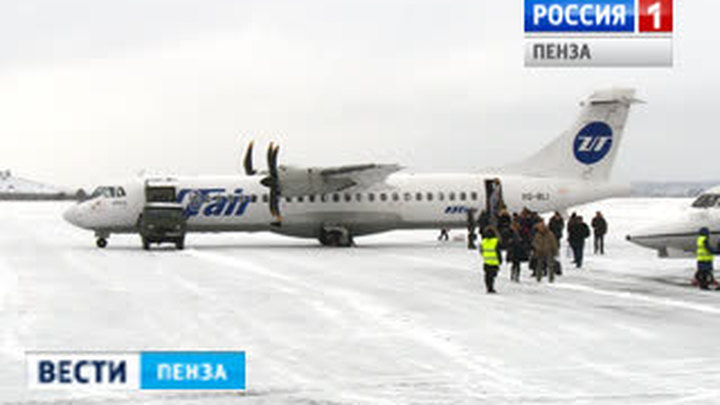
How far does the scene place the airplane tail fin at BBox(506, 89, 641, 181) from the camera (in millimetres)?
35562

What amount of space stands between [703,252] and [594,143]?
16473 millimetres

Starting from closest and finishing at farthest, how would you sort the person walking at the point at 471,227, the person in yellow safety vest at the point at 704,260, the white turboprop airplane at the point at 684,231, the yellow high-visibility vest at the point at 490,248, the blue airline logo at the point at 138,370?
1. the blue airline logo at the point at 138,370
2. the yellow high-visibility vest at the point at 490,248
3. the person in yellow safety vest at the point at 704,260
4. the white turboprop airplane at the point at 684,231
5. the person walking at the point at 471,227

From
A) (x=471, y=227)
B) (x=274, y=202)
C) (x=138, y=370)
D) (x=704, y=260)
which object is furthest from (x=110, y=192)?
(x=138, y=370)

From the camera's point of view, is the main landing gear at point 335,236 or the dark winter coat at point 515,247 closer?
Result: the dark winter coat at point 515,247

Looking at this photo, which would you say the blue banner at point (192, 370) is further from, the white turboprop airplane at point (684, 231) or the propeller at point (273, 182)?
the propeller at point (273, 182)

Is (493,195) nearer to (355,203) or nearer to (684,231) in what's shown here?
(355,203)

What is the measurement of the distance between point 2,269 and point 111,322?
11754 mm

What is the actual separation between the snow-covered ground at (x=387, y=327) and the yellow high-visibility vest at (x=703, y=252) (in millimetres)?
874

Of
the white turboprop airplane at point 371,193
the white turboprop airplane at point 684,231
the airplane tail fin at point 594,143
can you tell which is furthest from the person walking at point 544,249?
the airplane tail fin at point 594,143

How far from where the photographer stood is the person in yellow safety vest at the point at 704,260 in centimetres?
1931

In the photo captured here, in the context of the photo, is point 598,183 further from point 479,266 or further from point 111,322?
point 111,322

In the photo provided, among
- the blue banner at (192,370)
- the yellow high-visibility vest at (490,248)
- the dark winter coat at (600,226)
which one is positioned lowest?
the dark winter coat at (600,226)

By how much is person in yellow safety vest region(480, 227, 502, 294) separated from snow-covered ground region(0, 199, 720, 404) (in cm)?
46

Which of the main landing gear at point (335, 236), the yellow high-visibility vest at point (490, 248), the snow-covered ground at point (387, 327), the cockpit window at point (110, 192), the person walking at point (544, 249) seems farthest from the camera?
the main landing gear at point (335, 236)
